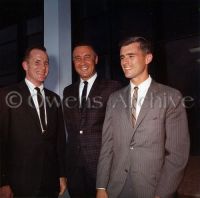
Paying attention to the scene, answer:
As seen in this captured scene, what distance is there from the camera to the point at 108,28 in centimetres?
646

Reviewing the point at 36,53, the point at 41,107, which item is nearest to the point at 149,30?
the point at 36,53

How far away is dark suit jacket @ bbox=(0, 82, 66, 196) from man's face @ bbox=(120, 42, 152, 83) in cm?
91

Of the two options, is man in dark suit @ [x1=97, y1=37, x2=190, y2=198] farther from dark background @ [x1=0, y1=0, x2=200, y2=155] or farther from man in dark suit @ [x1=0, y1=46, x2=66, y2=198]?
dark background @ [x1=0, y1=0, x2=200, y2=155]

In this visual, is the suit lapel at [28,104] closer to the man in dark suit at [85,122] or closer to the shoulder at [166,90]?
the man in dark suit at [85,122]

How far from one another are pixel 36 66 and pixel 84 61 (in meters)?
0.45

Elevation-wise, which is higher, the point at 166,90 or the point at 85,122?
the point at 166,90

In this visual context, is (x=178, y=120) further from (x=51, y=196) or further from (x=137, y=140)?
(x=51, y=196)

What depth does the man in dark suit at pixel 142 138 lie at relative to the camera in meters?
1.93

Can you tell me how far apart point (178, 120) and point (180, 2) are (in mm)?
4595

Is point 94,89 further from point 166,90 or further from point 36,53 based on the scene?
point 166,90

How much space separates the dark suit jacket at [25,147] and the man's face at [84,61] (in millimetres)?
478

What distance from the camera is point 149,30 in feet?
19.8

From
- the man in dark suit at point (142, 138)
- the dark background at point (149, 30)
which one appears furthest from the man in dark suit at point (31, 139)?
the dark background at point (149, 30)

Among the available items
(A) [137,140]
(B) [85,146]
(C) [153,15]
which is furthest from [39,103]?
(C) [153,15]
